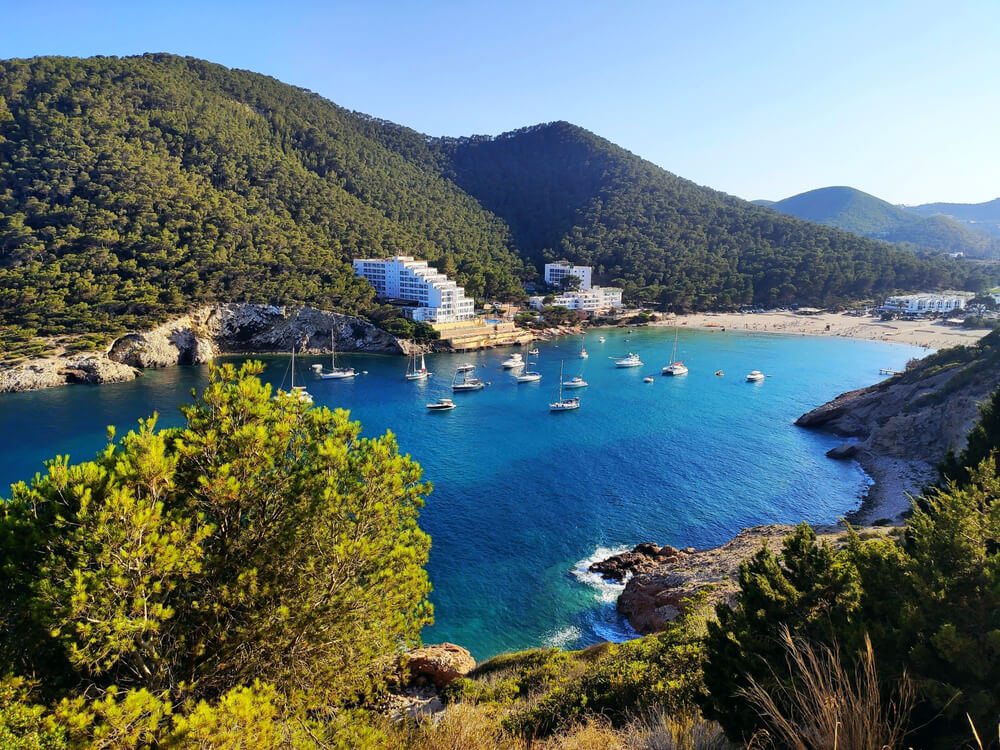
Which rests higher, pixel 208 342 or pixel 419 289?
pixel 419 289

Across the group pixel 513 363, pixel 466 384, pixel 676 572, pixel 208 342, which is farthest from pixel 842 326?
pixel 208 342

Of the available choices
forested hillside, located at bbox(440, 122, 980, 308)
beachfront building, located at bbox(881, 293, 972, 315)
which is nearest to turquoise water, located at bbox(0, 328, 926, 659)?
beachfront building, located at bbox(881, 293, 972, 315)

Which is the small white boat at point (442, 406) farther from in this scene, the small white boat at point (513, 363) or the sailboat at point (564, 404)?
the small white boat at point (513, 363)

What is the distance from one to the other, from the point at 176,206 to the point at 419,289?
3141cm

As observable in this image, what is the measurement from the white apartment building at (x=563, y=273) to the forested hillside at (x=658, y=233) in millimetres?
6858

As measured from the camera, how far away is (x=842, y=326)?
277ft

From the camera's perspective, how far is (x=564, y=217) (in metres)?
124

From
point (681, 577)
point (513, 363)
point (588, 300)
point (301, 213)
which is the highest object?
point (301, 213)

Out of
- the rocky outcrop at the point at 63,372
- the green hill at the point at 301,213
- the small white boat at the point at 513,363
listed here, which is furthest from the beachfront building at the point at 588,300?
the rocky outcrop at the point at 63,372

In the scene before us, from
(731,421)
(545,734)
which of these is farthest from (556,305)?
(545,734)

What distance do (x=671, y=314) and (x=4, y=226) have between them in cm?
8955

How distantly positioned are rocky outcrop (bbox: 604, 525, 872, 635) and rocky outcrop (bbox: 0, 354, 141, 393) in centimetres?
4738

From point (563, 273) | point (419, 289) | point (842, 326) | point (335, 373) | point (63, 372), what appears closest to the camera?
point (63, 372)

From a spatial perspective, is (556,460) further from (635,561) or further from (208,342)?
(208,342)
